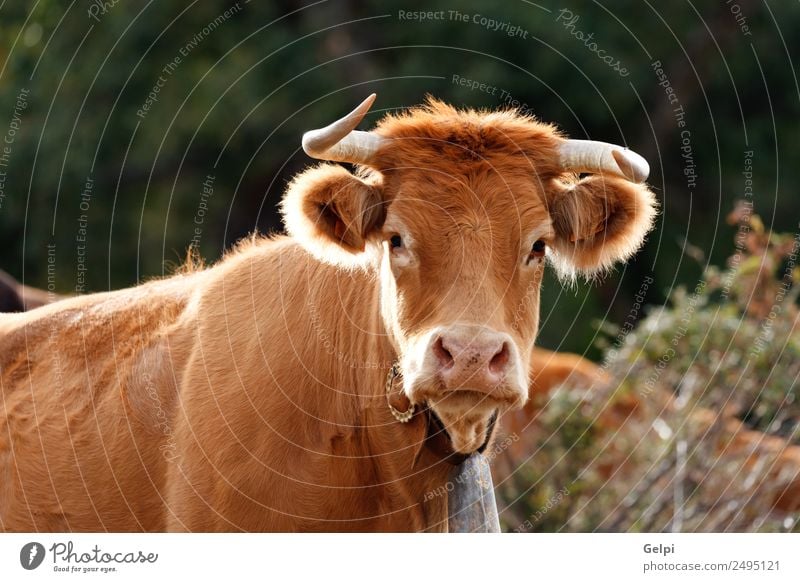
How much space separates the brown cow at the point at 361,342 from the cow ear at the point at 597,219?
0.03 feet

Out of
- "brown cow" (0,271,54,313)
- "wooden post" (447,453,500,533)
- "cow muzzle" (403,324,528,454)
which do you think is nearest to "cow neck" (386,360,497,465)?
"wooden post" (447,453,500,533)

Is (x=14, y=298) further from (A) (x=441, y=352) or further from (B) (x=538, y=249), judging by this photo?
(A) (x=441, y=352)

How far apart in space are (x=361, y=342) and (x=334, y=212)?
0.68 metres

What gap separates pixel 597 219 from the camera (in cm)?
609

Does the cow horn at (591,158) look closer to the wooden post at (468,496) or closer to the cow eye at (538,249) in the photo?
the cow eye at (538,249)

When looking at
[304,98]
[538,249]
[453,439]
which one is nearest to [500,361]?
[453,439]

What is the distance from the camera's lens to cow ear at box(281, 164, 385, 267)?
5.87 metres

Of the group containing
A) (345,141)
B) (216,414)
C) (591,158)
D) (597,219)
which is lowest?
(216,414)

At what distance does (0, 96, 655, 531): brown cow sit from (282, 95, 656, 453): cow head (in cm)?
1

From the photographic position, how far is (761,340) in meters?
9.73

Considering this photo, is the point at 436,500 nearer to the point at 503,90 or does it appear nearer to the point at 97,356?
the point at 97,356
